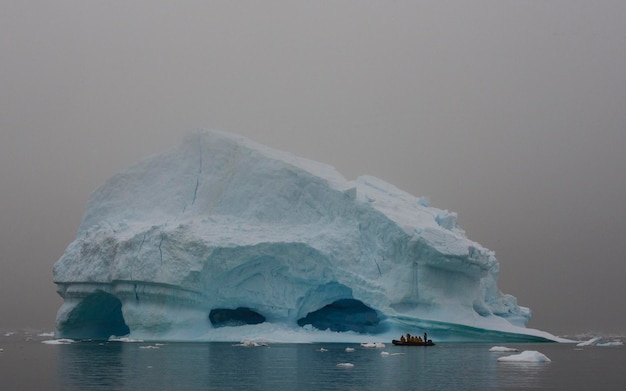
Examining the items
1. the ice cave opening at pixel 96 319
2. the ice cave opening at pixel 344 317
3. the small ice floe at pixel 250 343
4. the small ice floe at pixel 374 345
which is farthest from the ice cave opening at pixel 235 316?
the small ice floe at pixel 374 345

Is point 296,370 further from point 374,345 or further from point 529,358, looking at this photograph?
point 374,345

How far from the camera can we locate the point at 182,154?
2912 centimetres

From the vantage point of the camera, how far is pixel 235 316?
1104 inches

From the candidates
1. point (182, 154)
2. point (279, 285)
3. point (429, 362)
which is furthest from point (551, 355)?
point (182, 154)

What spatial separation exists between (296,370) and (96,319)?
16011mm

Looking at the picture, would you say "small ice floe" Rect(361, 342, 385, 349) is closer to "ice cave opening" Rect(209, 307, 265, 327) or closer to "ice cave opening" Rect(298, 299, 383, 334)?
"ice cave opening" Rect(298, 299, 383, 334)

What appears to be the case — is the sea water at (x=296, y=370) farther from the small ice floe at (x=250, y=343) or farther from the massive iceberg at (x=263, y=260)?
the massive iceberg at (x=263, y=260)

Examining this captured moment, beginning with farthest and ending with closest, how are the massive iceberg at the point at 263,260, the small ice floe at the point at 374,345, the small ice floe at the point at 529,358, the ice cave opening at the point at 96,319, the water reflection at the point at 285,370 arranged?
the ice cave opening at the point at 96,319 → the massive iceberg at the point at 263,260 → the small ice floe at the point at 374,345 → the small ice floe at the point at 529,358 → the water reflection at the point at 285,370

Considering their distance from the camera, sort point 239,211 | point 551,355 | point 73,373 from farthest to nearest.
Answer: point 239,211
point 551,355
point 73,373

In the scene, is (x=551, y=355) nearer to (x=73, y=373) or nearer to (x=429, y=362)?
(x=429, y=362)

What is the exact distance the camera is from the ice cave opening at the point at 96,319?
28.1 m

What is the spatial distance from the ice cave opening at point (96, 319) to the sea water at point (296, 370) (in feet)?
22.7

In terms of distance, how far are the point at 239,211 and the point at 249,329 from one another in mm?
3958

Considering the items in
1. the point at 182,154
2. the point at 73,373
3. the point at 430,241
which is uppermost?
the point at 182,154
